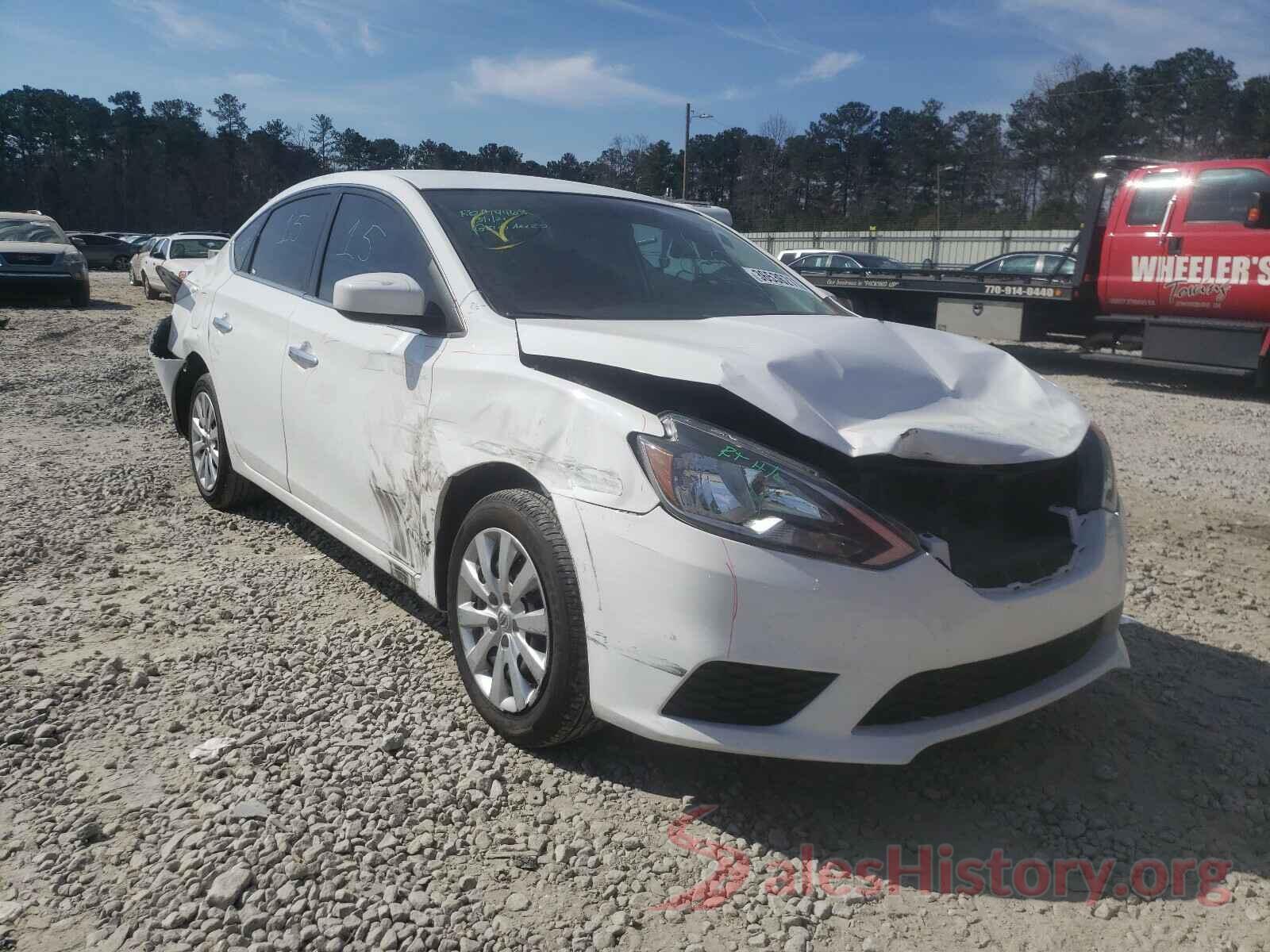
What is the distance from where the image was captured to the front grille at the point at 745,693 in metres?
→ 2.31

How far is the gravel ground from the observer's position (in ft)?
7.07

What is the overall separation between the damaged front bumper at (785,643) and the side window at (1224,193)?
9.70m

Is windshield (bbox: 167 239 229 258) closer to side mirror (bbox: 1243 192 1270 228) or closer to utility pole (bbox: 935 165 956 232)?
side mirror (bbox: 1243 192 1270 228)

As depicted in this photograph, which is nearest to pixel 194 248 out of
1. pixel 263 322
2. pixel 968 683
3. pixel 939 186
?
pixel 263 322

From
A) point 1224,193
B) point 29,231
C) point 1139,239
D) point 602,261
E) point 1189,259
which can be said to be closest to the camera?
point 602,261

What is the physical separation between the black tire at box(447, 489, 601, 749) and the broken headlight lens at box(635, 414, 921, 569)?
14.6 inches

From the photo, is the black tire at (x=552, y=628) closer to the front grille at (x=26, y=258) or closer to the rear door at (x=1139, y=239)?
the rear door at (x=1139, y=239)

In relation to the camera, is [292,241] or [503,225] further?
[292,241]

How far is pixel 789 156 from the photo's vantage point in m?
70.6

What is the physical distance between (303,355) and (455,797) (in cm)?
194

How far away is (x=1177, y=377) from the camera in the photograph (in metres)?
12.3

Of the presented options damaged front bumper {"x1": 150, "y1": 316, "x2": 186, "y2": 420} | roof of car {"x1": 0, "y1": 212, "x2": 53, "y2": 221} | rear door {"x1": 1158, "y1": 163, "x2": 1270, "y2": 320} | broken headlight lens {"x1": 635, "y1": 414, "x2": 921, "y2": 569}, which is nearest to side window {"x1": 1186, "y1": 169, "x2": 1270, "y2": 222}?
rear door {"x1": 1158, "y1": 163, "x2": 1270, "y2": 320}

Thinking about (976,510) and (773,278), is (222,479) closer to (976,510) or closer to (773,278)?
(773,278)

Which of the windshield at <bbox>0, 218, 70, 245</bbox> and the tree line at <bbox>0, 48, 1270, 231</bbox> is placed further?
the tree line at <bbox>0, 48, 1270, 231</bbox>
